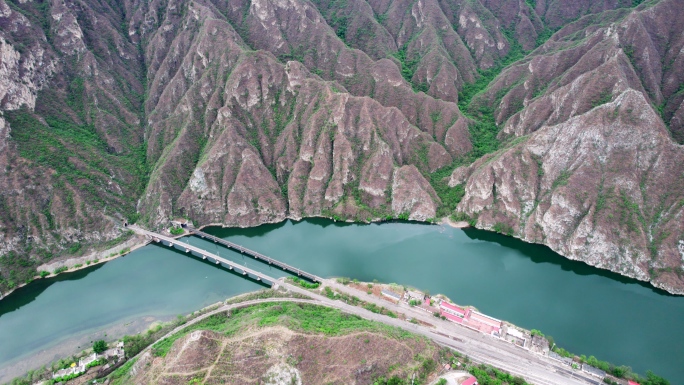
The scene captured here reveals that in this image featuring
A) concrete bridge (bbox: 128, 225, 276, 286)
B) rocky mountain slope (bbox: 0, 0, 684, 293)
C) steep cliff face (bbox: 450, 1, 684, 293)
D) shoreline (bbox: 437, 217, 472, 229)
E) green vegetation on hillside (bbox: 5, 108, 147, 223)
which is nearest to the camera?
steep cliff face (bbox: 450, 1, 684, 293)

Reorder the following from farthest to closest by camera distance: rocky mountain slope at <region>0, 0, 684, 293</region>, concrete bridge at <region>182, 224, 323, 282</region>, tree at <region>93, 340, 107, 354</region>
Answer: rocky mountain slope at <region>0, 0, 684, 293</region> < concrete bridge at <region>182, 224, 323, 282</region> < tree at <region>93, 340, 107, 354</region>

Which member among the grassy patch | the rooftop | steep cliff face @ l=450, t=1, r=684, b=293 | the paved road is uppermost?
steep cliff face @ l=450, t=1, r=684, b=293

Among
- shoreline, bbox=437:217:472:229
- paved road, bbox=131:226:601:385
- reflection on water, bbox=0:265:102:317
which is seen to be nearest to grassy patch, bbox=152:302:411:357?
paved road, bbox=131:226:601:385

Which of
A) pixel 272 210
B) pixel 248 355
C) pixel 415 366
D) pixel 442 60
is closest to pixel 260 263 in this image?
pixel 272 210

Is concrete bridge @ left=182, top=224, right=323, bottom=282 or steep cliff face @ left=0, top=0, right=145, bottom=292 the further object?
steep cliff face @ left=0, top=0, right=145, bottom=292

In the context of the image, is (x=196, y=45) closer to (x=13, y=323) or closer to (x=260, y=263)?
(x=260, y=263)

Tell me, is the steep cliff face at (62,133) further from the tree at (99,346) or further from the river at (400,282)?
the tree at (99,346)

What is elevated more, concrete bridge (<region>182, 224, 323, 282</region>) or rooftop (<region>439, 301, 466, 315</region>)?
concrete bridge (<region>182, 224, 323, 282</region>)

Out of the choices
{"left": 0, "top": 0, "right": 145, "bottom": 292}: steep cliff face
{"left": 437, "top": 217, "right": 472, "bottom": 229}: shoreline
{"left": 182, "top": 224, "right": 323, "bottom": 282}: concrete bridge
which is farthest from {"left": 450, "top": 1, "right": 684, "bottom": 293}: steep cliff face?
{"left": 0, "top": 0, "right": 145, "bottom": 292}: steep cliff face

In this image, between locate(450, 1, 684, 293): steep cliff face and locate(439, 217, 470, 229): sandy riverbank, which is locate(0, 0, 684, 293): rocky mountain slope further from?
locate(439, 217, 470, 229): sandy riverbank
